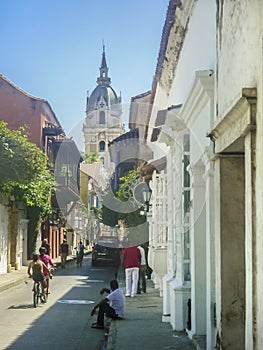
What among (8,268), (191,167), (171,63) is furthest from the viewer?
(8,268)

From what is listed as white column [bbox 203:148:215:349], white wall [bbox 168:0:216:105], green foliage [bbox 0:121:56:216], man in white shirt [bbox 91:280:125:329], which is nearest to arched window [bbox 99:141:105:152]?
green foliage [bbox 0:121:56:216]

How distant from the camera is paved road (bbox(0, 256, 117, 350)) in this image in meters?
11.3

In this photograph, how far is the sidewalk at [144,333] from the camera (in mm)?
10359

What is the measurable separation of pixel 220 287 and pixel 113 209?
98.7 ft

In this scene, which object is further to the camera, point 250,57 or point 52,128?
point 52,128

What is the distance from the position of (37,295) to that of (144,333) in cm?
587

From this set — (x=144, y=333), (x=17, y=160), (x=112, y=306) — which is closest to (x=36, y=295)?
(x=112, y=306)

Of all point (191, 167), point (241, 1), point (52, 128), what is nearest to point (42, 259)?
point (191, 167)

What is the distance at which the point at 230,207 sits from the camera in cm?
704

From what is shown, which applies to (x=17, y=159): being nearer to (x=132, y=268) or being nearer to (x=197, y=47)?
(x=132, y=268)

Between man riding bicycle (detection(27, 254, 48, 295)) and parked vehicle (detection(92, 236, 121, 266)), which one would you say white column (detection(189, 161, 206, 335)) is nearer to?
man riding bicycle (detection(27, 254, 48, 295))

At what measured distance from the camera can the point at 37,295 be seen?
1700 centimetres

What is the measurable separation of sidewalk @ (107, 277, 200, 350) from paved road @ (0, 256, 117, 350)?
416mm

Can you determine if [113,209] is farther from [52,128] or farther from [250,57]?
[250,57]
